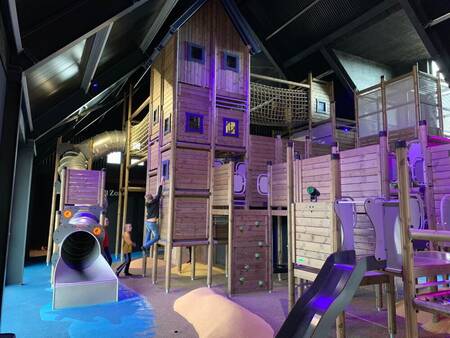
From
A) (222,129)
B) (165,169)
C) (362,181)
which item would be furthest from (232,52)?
(362,181)

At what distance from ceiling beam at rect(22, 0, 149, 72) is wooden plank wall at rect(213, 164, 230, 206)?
4.34 metres

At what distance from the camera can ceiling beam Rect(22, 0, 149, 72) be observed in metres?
3.82

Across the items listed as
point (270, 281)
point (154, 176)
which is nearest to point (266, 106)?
point (154, 176)

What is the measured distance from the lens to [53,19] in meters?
3.87

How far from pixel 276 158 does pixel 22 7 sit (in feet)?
23.1

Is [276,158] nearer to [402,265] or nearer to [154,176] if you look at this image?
[154,176]

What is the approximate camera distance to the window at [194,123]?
8.69 m

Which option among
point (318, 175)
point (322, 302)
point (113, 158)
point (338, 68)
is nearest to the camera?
point (322, 302)

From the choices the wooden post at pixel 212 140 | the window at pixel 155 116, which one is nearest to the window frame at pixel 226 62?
the wooden post at pixel 212 140

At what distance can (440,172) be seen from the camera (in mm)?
5902

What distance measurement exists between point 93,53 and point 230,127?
4.22 metres

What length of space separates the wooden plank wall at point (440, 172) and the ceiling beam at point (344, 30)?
6.30 meters

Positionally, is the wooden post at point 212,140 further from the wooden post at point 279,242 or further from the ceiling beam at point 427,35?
the ceiling beam at point 427,35

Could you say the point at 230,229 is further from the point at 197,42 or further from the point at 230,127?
the point at 197,42
